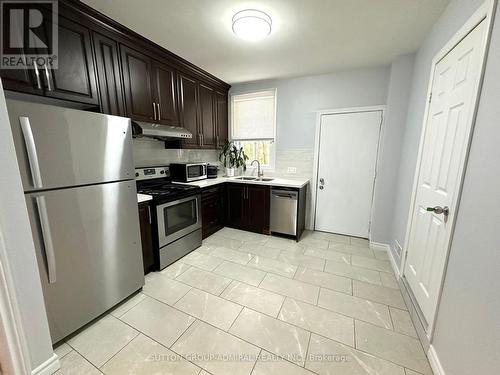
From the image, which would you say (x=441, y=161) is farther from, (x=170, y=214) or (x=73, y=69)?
(x=73, y=69)

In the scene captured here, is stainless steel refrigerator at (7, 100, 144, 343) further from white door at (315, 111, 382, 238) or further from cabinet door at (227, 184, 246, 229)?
white door at (315, 111, 382, 238)

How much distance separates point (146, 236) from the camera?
7.11 ft

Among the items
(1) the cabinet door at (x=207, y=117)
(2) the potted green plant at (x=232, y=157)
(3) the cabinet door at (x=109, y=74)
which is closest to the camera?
(3) the cabinet door at (x=109, y=74)

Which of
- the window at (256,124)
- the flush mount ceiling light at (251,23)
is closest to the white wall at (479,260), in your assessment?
the flush mount ceiling light at (251,23)

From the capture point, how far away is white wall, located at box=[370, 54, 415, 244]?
99.2 inches

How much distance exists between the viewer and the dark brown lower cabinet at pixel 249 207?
10.8 ft

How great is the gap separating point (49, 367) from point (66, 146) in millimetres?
1407

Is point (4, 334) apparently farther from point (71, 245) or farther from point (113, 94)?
point (113, 94)

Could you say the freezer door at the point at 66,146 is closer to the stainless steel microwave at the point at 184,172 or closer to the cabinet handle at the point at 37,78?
the cabinet handle at the point at 37,78

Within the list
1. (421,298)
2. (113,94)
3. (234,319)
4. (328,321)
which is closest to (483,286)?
(421,298)

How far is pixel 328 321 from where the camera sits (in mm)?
1662

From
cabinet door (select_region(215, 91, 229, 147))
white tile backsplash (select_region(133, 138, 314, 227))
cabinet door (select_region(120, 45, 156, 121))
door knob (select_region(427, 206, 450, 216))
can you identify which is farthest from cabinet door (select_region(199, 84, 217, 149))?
door knob (select_region(427, 206, 450, 216))

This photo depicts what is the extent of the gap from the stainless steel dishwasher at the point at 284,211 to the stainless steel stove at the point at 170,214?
1180 mm

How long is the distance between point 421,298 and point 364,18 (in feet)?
8.11
